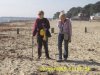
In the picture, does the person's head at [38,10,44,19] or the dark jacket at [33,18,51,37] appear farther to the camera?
the dark jacket at [33,18,51,37]

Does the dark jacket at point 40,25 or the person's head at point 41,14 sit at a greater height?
the person's head at point 41,14

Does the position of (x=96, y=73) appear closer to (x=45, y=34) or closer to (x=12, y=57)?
(x=45, y=34)

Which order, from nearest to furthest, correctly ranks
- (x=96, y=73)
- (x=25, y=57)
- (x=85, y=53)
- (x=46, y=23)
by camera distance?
(x=96, y=73) < (x=46, y=23) < (x=25, y=57) < (x=85, y=53)

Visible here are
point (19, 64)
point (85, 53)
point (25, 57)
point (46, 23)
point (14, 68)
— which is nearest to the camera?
point (14, 68)

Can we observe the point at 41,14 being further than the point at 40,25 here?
No

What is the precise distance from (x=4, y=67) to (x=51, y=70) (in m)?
1.73

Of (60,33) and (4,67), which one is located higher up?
(60,33)

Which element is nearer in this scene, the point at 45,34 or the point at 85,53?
the point at 45,34

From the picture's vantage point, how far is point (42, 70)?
32.5 feet

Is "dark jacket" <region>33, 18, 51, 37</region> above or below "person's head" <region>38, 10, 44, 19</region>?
below

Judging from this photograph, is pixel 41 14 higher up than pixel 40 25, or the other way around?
pixel 41 14

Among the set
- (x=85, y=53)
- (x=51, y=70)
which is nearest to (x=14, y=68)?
(x=51, y=70)

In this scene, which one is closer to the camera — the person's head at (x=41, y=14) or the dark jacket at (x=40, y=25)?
the person's head at (x=41, y=14)

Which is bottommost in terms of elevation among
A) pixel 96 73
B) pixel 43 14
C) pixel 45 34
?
pixel 96 73
